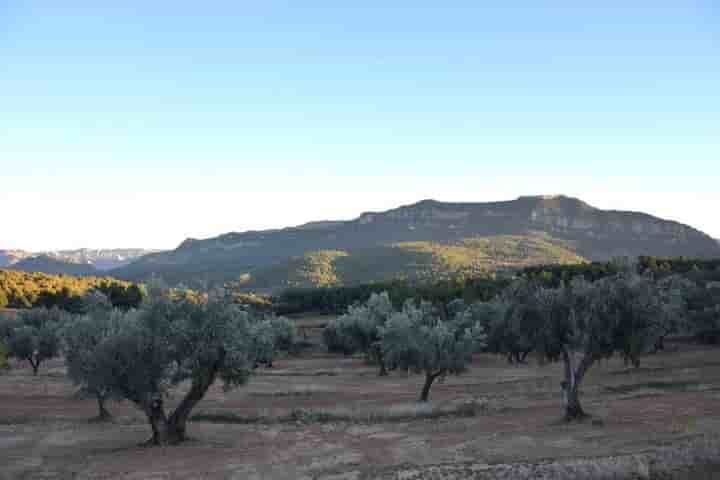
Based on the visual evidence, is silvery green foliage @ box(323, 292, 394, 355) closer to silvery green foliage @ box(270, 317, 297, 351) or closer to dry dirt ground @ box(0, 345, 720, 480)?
silvery green foliage @ box(270, 317, 297, 351)

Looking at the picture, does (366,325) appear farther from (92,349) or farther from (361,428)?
(92,349)

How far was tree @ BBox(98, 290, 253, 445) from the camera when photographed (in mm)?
36938

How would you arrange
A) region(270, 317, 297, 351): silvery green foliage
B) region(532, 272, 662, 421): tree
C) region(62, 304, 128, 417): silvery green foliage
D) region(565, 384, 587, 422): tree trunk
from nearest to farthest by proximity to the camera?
region(62, 304, 128, 417): silvery green foliage, region(532, 272, 662, 421): tree, region(565, 384, 587, 422): tree trunk, region(270, 317, 297, 351): silvery green foliage

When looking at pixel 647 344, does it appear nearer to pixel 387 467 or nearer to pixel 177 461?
pixel 387 467

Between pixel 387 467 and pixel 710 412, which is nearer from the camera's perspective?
pixel 387 467

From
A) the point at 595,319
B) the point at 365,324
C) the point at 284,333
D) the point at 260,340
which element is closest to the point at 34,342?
the point at 284,333

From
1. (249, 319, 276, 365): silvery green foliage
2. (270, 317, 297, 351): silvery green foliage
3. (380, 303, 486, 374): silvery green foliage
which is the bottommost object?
(270, 317, 297, 351): silvery green foliage

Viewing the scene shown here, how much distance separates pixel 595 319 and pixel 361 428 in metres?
17.3

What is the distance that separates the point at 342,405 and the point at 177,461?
22211 millimetres

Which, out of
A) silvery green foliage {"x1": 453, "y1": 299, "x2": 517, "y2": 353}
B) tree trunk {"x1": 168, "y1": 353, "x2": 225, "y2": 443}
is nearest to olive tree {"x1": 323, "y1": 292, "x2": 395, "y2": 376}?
silvery green foliage {"x1": 453, "y1": 299, "x2": 517, "y2": 353}

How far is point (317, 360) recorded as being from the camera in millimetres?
107938

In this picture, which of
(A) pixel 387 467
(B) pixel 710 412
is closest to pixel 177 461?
(A) pixel 387 467

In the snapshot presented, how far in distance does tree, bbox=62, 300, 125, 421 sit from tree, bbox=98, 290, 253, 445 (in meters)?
0.33

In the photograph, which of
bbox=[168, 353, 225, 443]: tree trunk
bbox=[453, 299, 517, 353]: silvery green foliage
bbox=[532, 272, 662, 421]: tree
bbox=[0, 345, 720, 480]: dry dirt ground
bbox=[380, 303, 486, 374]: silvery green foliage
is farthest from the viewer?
bbox=[453, 299, 517, 353]: silvery green foliage
